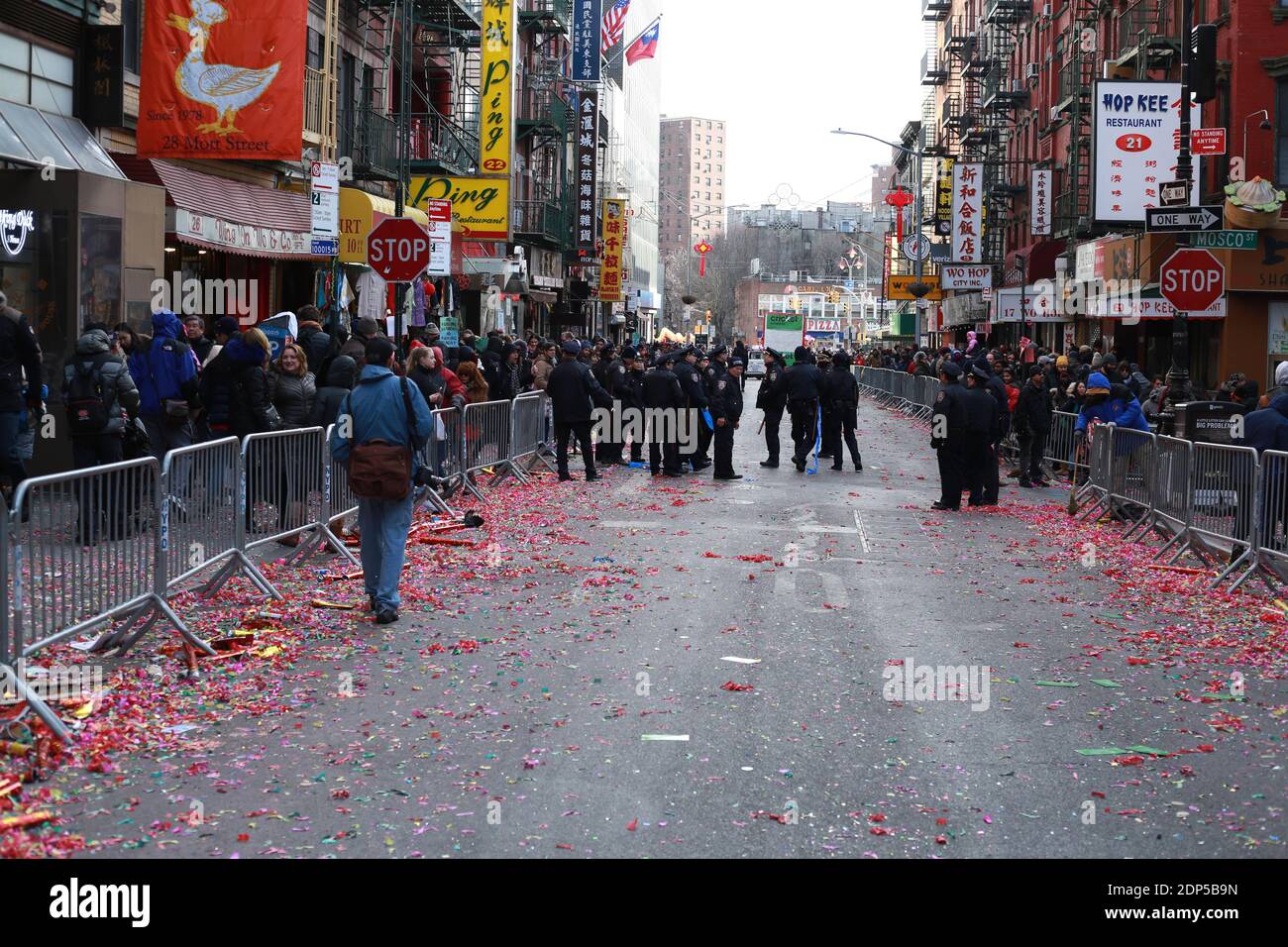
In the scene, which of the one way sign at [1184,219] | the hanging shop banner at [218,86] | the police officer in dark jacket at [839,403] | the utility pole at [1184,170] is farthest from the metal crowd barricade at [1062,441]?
the hanging shop banner at [218,86]

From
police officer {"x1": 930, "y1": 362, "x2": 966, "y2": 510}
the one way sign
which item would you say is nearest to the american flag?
the one way sign

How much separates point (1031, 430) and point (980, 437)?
374 cm

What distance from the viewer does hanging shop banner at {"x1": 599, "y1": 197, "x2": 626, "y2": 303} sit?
66500 mm

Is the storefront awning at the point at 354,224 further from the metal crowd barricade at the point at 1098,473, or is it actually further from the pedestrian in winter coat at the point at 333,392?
the metal crowd barricade at the point at 1098,473

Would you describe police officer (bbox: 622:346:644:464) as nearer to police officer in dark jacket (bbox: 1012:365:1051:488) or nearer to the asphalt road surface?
police officer in dark jacket (bbox: 1012:365:1051:488)

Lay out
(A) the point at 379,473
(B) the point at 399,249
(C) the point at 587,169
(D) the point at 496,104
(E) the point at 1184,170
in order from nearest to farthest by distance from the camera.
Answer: (A) the point at 379,473, (B) the point at 399,249, (E) the point at 1184,170, (D) the point at 496,104, (C) the point at 587,169

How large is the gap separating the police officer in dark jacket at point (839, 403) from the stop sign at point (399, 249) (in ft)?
23.7

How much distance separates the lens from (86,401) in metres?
13.2

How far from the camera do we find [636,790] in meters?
6.61

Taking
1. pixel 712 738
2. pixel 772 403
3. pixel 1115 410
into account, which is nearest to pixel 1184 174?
pixel 1115 410

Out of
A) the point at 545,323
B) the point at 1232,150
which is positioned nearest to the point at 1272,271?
the point at 1232,150

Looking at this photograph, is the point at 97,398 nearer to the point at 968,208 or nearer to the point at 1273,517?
the point at 1273,517

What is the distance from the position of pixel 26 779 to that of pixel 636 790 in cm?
267

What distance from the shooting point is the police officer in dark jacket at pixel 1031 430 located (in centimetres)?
2200
